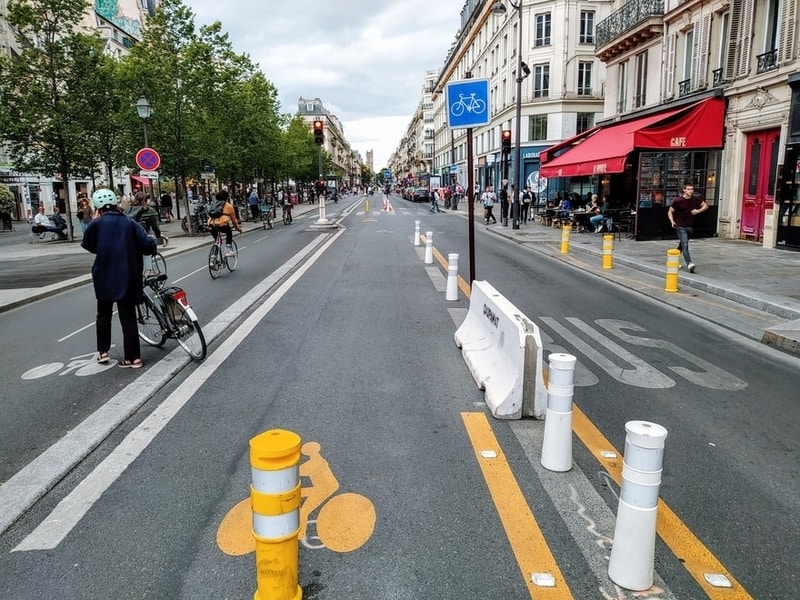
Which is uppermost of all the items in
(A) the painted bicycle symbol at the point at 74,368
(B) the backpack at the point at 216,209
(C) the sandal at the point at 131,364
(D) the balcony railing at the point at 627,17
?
(D) the balcony railing at the point at 627,17

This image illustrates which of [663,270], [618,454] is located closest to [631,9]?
[663,270]

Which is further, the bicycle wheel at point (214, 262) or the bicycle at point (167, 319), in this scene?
the bicycle wheel at point (214, 262)

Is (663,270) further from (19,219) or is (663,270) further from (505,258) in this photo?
(19,219)

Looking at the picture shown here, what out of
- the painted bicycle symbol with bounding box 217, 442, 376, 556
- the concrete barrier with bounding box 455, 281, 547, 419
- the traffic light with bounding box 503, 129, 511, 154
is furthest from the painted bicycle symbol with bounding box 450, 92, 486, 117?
the traffic light with bounding box 503, 129, 511, 154

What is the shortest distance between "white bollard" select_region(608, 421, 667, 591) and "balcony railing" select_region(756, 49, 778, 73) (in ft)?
56.8

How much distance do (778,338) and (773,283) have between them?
4226mm

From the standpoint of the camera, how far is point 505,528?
3186 mm

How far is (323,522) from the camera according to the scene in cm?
325

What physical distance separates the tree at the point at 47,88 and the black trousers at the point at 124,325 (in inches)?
720

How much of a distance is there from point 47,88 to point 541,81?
31.5 meters

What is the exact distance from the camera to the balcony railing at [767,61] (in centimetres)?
1577

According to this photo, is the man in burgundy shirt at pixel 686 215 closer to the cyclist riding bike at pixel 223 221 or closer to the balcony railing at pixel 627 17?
the cyclist riding bike at pixel 223 221

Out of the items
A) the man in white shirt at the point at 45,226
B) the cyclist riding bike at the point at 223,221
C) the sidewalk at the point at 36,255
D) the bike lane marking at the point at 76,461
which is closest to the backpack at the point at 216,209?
the cyclist riding bike at the point at 223,221

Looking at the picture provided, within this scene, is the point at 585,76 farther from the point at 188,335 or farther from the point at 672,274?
the point at 188,335
